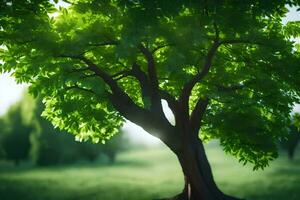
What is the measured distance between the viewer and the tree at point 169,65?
14734 millimetres

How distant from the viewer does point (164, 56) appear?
17.9 m

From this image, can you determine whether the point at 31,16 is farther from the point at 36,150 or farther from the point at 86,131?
the point at 36,150

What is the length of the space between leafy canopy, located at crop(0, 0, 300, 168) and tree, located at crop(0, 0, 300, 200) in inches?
1.6

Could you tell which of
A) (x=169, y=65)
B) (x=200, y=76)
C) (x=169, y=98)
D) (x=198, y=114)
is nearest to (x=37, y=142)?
(x=198, y=114)

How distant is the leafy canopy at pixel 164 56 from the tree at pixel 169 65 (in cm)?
4

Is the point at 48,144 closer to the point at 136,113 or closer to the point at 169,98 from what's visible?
the point at 169,98

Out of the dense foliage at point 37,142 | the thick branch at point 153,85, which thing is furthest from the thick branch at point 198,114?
the dense foliage at point 37,142

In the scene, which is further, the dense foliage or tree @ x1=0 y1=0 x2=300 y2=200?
the dense foliage

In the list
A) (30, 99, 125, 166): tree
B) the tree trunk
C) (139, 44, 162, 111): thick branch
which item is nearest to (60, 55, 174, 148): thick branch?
(139, 44, 162, 111): thick branch

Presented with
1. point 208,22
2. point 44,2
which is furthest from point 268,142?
point 44,2

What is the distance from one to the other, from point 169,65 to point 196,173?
6.54 m

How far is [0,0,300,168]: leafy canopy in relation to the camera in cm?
1454

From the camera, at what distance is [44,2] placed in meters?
15.4

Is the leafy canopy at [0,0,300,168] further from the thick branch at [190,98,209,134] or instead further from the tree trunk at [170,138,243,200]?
the tree trunk at [170,138,243,200]
